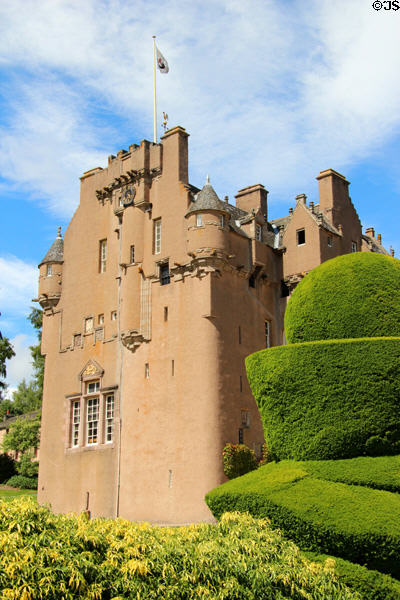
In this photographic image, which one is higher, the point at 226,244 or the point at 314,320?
the point at 226,244

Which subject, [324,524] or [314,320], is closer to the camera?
[324,524]

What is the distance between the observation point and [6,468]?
5244cm

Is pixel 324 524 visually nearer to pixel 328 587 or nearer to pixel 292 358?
pixel 328 587

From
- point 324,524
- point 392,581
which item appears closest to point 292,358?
point 324,524

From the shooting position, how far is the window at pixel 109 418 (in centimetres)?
3354

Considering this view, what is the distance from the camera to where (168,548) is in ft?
45.9

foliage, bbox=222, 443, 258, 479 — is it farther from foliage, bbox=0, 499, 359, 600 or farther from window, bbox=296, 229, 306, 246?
foliage, bbox=0, 499, 359, 600

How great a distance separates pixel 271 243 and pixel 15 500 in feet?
79.2

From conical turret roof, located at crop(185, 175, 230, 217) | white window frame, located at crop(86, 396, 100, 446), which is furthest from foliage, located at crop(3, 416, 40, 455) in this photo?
conical turret roof, located at crop(185, 175, 230, 217)

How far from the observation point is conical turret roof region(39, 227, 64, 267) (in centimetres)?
3906

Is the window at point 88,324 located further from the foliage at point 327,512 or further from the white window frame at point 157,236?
the foliage at point 327,512

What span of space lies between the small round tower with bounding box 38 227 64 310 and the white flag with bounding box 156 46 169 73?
11.5 m

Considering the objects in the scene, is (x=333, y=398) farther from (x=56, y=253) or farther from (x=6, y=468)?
(x=6, y=468)

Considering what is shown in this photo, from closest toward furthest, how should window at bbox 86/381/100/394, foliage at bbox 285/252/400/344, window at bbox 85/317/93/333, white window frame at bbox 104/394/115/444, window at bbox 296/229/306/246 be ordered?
foliage at bbox 285/252/400/344, white window frame at bbox 104/394/115/444, window at bbox 296/229/306/246, window at bbox 86/381/100/394, window at bbox 85/317/93/333
